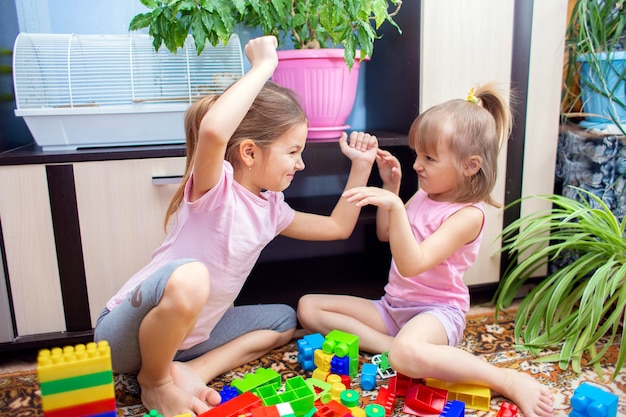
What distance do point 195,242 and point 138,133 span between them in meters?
0.42

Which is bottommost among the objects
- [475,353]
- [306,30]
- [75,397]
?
[475,353]

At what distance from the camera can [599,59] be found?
143 cm

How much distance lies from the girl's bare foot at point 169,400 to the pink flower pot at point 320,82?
70 centimetres

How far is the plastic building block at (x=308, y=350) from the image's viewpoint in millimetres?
1150

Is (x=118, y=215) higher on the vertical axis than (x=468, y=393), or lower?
higher

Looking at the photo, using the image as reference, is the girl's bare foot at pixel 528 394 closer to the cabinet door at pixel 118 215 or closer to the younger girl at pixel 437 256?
the younger girl at pixel 437 256

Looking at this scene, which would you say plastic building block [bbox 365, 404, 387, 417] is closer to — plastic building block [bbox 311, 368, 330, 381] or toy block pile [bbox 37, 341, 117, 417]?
plastic building block [bbox 311, 368, 330, 381]

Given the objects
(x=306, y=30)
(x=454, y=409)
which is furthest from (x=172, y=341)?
(x=306, y=30)

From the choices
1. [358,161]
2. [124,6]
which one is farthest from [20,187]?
[358,161]

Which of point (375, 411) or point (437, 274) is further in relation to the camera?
Answer: point (437, 274)

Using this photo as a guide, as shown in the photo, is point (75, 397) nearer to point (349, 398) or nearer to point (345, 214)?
point (349, 398)

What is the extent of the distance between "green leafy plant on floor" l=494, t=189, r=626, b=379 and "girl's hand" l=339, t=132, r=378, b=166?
458mm

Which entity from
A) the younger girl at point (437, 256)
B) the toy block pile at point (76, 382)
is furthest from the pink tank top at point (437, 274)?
the toy block pile at point (76, 382)

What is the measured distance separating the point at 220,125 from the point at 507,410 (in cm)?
72
